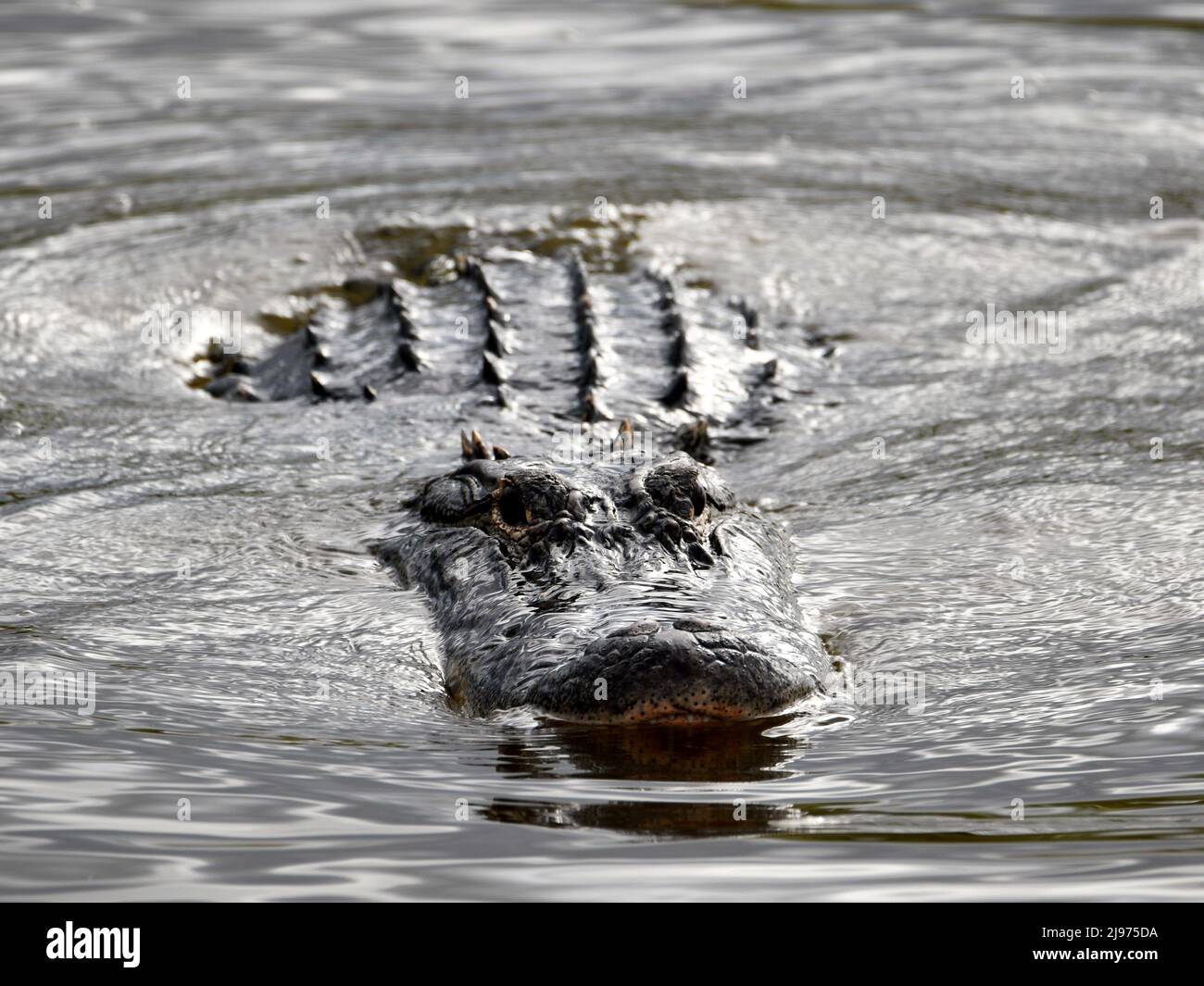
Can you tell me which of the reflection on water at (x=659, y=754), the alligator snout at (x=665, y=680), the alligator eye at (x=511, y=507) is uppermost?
the alligator eye at (x=511, y=507)

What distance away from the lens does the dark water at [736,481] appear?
3.13 metres

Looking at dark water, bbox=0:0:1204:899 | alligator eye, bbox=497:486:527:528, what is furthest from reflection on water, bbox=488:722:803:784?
alligator eye, bbox=497:486:527:528

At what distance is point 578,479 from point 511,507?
209 millimetres

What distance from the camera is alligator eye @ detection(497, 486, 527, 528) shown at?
4797 mm

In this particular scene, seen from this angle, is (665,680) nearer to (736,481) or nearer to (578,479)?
(578,479)

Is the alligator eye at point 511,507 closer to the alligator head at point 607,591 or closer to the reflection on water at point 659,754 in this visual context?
the alligator head at point 607,591

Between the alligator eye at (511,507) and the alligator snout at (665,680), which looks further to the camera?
the alligator eye at (511,507)

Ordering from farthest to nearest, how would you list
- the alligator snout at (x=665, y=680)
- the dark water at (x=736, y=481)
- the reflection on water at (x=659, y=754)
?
1. the alligator snout at (x=665, y=680)
2. the reflection on water at (x=659, y=754)
3. the dark water at (x=736, y=481)

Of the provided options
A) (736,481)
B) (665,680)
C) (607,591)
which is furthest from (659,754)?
(736,481)

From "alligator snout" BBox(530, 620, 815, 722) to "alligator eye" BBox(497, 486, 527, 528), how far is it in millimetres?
1047

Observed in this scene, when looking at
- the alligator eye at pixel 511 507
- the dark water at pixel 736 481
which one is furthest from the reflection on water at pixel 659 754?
the alligator eye at pixel 511 507

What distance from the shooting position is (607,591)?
423 cm

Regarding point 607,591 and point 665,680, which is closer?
point 665,680
